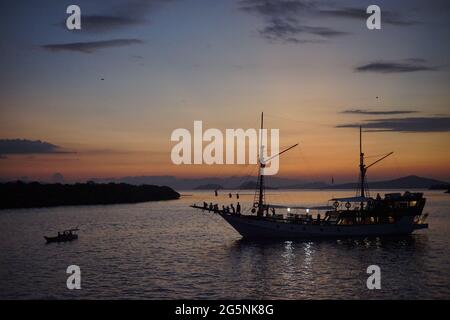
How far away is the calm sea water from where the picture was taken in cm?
3812

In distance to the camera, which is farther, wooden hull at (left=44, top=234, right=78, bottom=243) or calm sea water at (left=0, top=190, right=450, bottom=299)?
wooden hull at (left=44, top=234, right=78, bottom=243)

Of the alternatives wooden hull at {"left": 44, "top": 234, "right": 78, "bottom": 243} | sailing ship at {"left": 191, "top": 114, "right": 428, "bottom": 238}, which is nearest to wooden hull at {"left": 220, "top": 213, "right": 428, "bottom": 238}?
sailing ship at {"left": 191, "top": 114, "right": 428, "bottom": 238}

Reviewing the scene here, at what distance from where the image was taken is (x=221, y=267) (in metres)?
49.2

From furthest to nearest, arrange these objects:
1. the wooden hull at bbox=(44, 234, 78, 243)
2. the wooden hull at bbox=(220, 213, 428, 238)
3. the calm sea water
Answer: the wooden hull at bbox=(44, 234, 78, 243), the wooden hull at bbox=(220, 213, 428, 238), the calm sea water

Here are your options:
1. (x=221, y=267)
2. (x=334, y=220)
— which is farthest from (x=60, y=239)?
(x=334, y=220)

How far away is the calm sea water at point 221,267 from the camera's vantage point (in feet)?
125

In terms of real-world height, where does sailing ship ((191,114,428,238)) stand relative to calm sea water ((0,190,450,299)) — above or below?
above

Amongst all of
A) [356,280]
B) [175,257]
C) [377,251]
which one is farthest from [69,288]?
[377,251]

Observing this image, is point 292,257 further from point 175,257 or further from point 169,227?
point 169,227

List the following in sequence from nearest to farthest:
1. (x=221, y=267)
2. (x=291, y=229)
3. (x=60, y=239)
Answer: (x=221, y=267) → (x=291, y=229) → (x=60, y=239)

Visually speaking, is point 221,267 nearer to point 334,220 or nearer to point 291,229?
point 291,229

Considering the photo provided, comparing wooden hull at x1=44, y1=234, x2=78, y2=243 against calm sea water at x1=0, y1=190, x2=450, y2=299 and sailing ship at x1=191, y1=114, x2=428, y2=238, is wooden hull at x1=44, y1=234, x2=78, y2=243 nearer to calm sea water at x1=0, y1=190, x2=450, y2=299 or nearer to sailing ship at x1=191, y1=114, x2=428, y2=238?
calm sea water at x1=0, y1=190, x2=450, y2=299

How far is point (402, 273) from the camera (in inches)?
1791
